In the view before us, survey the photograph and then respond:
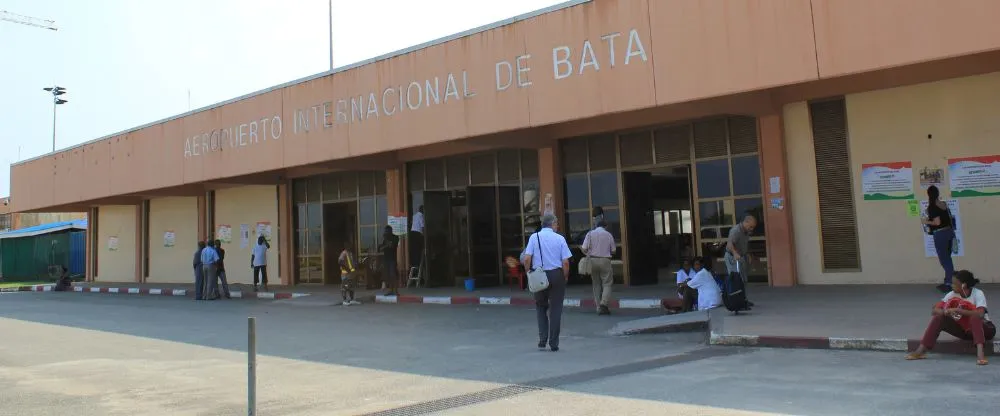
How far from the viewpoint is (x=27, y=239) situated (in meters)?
41.4

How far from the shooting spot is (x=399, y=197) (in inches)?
870

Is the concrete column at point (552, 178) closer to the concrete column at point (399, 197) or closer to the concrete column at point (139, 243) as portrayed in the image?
the concrete column at point (399, 197)

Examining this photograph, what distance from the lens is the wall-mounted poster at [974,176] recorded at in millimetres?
13070

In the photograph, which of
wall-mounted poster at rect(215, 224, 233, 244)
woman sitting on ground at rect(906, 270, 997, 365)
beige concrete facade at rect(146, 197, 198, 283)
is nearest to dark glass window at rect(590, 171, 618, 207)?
woman sitting on ground at rect(906, 270, 997, 365)

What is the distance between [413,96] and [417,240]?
191 inches

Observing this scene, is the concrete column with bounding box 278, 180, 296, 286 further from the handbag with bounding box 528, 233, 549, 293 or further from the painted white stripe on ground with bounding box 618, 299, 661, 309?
the handbag with bounding box 528, 233, 549, 293

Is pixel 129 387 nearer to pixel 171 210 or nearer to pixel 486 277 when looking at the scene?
pixel 486 277

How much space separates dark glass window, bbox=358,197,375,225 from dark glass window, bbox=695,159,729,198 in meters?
10.8

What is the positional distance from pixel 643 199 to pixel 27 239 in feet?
125

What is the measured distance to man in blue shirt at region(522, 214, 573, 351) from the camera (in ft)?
30.4

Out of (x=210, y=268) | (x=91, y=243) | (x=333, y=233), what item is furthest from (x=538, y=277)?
(x=91, y=243)

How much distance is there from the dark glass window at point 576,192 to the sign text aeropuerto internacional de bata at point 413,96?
3928 mm

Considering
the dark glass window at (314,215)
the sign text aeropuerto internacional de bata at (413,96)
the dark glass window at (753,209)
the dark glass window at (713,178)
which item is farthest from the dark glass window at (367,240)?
the dark glass window at (753,209)

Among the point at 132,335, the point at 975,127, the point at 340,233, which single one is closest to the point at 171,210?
the point at 340,233
